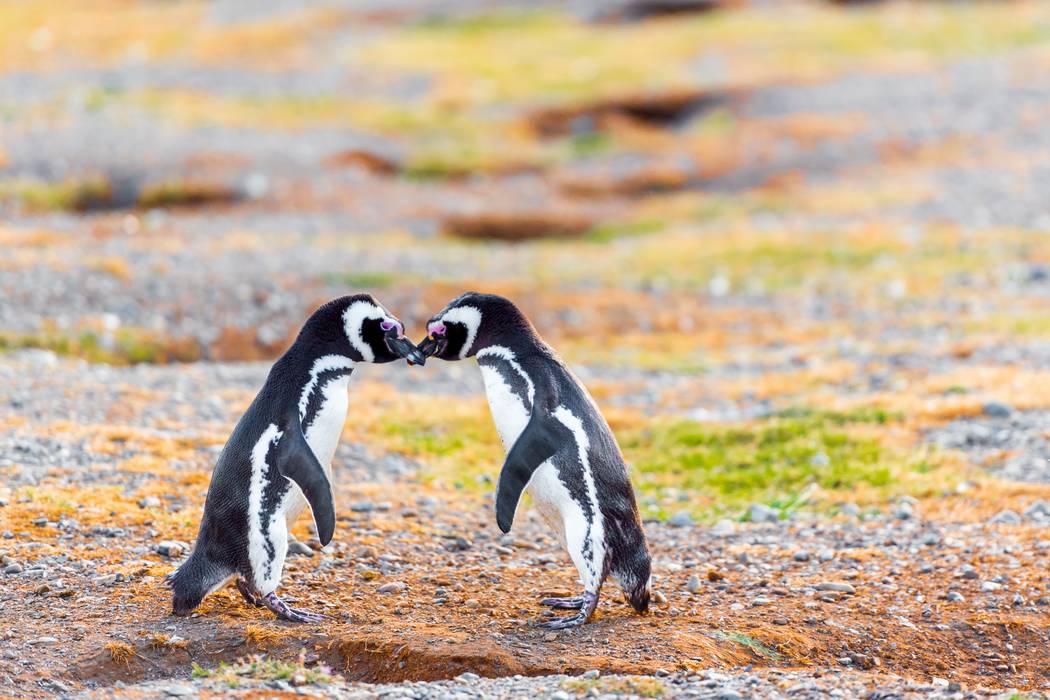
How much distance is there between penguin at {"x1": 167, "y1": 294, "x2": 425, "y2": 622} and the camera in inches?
260

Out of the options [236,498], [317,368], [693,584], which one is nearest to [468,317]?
[317,368]

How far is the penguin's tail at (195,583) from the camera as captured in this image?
259 inches

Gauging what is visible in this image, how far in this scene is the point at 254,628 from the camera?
633cm

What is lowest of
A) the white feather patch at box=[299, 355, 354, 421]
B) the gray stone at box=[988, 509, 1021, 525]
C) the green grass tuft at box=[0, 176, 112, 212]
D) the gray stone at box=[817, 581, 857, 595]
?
the gray stone at box=[817, 581, 857, 595]

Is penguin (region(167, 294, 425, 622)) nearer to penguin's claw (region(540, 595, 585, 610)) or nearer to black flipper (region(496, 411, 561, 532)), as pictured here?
black flipper (region(496, 411, 561, 532))

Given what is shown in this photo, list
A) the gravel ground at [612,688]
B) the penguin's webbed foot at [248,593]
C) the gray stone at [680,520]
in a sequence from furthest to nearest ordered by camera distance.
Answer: the gray stone at [680,520] → the penguin's webbed foot at [248,593] → the gravel ground at [612,688]

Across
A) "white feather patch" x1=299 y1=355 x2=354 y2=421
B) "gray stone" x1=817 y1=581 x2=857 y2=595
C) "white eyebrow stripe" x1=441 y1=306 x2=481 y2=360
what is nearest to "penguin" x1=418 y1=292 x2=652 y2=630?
"white eyebrow stripe" x1=441 y1=306 x2=481 y2=360

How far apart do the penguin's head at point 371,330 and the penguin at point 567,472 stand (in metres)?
0.47

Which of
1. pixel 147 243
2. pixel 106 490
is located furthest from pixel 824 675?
pixel 147 243

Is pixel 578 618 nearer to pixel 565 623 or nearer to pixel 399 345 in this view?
pixel 565 623

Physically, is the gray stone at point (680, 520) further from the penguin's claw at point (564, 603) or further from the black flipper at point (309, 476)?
the black flipper at point (309, 476)

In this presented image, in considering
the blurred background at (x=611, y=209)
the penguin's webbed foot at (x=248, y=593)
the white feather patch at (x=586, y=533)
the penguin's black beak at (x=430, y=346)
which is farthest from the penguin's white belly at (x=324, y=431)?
the blurred background at (x=611, y=209)

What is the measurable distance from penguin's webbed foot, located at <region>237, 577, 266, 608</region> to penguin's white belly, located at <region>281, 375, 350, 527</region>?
0.38 meters

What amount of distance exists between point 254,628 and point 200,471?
9.88 feet
